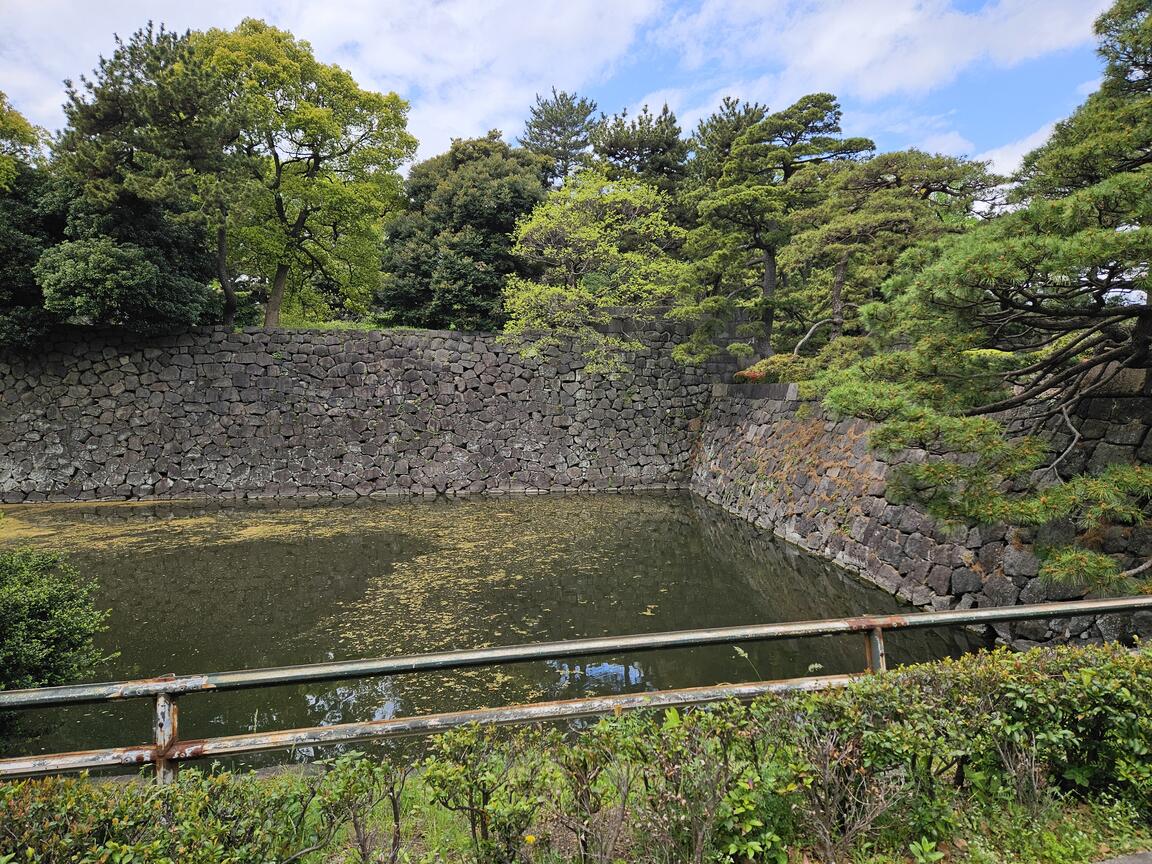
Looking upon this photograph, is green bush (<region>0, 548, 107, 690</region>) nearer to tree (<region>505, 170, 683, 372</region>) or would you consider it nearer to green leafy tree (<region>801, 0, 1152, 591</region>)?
green leafy tree (<region>801, 0, 1152, 591</region>)

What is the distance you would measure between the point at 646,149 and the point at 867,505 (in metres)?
12.7

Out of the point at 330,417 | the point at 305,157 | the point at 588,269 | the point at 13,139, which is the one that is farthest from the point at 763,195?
the point at 13,139

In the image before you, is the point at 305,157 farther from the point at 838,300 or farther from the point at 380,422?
the point at 838,300

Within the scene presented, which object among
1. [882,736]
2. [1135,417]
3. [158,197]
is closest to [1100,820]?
[882,736]

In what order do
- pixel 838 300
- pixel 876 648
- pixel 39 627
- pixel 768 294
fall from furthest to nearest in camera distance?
pixel 768 294 → pixel 838 300 → pixel 39 627 → pixel 876 648

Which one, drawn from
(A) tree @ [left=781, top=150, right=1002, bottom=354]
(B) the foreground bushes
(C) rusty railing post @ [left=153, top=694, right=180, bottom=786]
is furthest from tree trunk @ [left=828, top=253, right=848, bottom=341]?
(C) rusty railing post @ [left=153, top=694, right=180, bottom=786]

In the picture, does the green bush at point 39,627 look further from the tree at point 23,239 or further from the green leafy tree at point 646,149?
the green leafy tree at point 646,149

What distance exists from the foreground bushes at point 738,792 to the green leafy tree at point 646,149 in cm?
1499

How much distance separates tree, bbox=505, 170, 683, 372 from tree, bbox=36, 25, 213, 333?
19.0 feet

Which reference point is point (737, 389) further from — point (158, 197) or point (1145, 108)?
point (158, 197)

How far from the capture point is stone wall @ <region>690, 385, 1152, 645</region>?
351 cm

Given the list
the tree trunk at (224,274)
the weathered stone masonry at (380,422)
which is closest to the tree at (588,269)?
the weathered stone masonry at (380,422)

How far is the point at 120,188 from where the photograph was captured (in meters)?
8.83

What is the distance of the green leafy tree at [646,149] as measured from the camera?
1494cm
